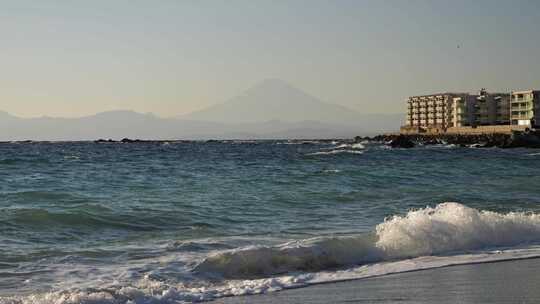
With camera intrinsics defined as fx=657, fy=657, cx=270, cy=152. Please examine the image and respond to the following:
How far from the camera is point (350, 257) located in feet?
36.2

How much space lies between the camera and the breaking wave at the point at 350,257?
26.6 feet

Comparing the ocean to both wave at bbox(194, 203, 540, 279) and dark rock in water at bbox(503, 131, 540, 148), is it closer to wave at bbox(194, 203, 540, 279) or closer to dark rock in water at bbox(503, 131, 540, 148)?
wave at bbox(194, 203, 540, 279)

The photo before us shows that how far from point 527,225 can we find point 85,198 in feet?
39.0

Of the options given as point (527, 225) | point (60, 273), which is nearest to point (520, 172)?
point (527, 225)

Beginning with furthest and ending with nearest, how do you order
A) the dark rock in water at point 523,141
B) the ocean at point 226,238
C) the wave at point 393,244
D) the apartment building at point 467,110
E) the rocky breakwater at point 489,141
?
the apartment building at point 467,110, the rocky breakwater at point 489,141, the dark rock in water at point 523,141, the wave at point 393,244, the ocean at point 226,238

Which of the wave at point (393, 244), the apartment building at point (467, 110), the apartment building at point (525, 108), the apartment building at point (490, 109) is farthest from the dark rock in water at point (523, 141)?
the wave at point (393, 244)

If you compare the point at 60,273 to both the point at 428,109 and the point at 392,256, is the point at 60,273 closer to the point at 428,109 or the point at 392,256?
the point at 392,256

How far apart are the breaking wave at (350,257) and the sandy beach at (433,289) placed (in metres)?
0.47

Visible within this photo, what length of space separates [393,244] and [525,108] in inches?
4501

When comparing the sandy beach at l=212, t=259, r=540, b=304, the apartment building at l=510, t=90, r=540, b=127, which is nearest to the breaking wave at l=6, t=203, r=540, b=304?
the sandy beach at l=212, t=259, r=540, b=304

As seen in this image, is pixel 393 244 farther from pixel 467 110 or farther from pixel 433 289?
pixel 467 110

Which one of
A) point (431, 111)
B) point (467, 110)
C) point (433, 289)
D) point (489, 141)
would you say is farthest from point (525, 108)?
point (433, 289)

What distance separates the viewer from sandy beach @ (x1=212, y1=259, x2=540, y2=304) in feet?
24.7

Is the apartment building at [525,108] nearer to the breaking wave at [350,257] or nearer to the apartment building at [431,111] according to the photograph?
the apartment building at [431,111]
